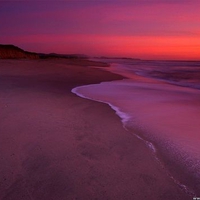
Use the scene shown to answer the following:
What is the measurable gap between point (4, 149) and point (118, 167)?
5.71 ft

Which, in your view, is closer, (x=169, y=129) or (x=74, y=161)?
(x=74, y=161)

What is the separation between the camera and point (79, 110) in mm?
6215

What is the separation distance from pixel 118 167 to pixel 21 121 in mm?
2598

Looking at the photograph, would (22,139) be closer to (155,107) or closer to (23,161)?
(23,161)

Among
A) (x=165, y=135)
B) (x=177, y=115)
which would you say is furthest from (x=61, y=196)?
(x=177, y=115)

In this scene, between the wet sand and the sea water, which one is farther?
the sea water

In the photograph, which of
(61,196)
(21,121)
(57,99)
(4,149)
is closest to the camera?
(61,196)

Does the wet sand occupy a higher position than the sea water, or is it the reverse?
the wet sand

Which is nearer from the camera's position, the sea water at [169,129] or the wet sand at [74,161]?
the wet sand at [74,161]

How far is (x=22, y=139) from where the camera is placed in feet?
13.3

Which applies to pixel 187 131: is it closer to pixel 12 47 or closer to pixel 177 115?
pixel 177 115

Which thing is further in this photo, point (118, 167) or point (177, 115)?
point (177, 115)

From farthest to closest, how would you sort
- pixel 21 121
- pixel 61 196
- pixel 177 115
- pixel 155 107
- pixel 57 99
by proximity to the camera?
pixel 57 99, pixel 155 107, pixel 177 115, pixel 21 121, pixel 61 196

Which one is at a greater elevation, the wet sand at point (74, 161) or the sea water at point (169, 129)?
the wet sand at point (74, 161)
